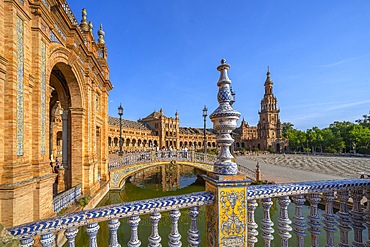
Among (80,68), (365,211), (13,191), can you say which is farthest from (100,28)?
(365,211)

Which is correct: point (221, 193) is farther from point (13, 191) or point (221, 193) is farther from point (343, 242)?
point (13, 191)

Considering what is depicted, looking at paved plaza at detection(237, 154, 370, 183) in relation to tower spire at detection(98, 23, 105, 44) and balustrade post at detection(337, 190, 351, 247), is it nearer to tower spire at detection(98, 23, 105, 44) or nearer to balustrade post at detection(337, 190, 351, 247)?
balustrade post at detection(337, 190, 351, 247)

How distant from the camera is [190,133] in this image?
72750mm

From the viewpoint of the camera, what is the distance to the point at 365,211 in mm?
2717

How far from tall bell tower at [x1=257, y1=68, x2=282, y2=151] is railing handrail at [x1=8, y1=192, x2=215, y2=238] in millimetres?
70155

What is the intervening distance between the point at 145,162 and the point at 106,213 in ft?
46.1

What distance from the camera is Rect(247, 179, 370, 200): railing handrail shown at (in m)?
2.43

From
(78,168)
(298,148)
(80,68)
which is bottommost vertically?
(298,148)

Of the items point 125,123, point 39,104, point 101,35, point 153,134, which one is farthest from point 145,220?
point 153,134

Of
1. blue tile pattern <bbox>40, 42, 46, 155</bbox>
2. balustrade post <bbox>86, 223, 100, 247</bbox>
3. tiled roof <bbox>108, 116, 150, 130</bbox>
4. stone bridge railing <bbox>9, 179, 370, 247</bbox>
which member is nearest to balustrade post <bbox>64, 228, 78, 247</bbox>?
stone bridge railing <bbox>9, 179, 370, 247</bbox>

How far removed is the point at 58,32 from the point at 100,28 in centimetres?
777

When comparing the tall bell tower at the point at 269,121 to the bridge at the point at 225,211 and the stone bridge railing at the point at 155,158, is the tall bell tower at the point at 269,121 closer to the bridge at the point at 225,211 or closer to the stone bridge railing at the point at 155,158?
the stone bridge railing at the point at 155,158

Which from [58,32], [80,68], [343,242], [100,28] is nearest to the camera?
[343,242]

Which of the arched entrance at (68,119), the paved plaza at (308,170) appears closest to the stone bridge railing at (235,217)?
the arched entrance at (68,119)
